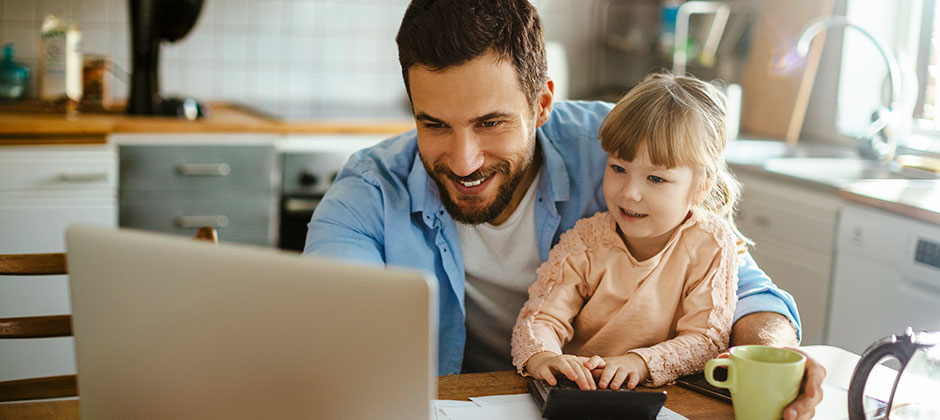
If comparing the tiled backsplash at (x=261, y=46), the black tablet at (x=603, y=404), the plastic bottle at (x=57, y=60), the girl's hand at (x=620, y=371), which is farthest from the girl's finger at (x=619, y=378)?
the tiled backsplash at (x=261, y=46)

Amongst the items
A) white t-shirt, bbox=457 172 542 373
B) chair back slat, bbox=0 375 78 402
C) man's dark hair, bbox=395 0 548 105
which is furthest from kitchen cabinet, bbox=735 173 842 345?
A: chair back slat, bbox=0 375 78 402

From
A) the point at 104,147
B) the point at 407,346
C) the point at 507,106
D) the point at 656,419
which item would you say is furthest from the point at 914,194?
the point at 104,147

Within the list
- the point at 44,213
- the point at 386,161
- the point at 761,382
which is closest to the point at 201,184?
the point at 44,213

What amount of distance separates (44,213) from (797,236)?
7.60 ft

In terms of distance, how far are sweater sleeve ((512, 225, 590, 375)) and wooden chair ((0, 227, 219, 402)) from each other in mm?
689

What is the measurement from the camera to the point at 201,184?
2939mm

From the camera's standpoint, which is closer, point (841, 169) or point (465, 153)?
point (465, 153)

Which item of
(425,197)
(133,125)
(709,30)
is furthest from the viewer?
(709,30)

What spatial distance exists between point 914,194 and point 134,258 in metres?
2.16

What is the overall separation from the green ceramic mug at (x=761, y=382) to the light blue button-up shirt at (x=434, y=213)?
355 mm

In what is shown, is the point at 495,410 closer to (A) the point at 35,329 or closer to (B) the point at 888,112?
(A) the point at 35,329

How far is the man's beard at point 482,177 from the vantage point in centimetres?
146

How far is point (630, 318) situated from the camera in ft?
4.59

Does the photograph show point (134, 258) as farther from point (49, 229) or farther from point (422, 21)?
point (49, 229)
